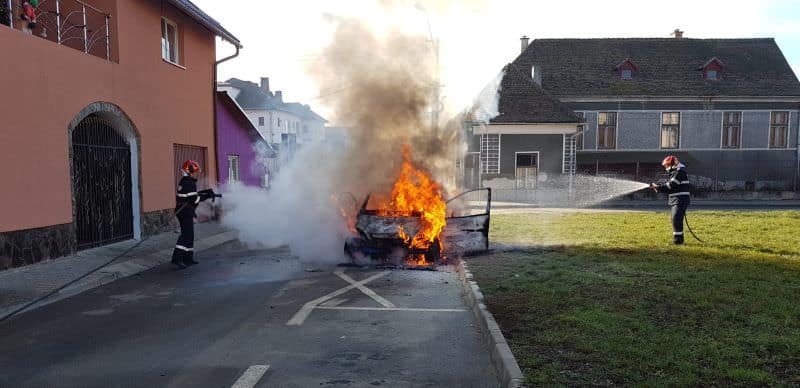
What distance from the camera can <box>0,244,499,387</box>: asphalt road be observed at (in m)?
4.23

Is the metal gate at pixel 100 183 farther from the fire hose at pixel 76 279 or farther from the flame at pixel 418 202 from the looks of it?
the flame at pixel 418 202

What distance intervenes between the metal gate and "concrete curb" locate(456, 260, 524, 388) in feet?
24.2

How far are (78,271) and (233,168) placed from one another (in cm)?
959

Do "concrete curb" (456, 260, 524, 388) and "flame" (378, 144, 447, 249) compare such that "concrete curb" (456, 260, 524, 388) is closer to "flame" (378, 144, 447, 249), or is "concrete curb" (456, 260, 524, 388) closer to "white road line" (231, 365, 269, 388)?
"white road line" (231, 365, 269, 388)

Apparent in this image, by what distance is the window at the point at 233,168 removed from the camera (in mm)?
16844

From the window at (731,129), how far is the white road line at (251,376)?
33595mm

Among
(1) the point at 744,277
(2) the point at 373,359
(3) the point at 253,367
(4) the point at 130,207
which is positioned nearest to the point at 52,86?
(4) the point at 130,207

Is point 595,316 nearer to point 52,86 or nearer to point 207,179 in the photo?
point 52,86

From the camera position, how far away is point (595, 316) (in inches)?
210

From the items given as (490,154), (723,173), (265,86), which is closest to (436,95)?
(490,154)

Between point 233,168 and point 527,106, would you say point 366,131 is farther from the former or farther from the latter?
point 527,106

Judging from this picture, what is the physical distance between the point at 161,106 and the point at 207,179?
296cm

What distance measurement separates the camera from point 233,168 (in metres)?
17.3

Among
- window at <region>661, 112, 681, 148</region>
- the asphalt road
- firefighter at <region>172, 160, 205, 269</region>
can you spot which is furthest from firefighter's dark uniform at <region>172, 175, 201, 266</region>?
window at <region>661, 112, 681, 148</region>
